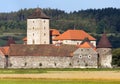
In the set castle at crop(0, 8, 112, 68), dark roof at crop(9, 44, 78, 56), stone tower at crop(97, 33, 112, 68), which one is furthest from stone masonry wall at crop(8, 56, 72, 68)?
stone tower at crop(97, 33, 112, 68)

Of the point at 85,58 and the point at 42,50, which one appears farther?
the point at 42,50

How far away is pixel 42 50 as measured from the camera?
9306 cm

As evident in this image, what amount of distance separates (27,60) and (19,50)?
6.51 feet

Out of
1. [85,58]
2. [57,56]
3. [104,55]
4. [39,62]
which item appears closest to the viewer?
[57,56]

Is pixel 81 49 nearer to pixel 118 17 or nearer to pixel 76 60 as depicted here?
pixel 76 60

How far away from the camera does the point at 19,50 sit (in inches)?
3686

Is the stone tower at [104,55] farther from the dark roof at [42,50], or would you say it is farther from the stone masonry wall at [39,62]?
the stone masonry wall at [39,62]

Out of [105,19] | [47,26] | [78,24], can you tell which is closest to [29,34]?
[47,26]

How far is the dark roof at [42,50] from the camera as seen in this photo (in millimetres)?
92438

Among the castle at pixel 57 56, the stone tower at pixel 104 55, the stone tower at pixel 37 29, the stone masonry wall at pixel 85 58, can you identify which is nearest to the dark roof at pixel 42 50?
the castle at pixel 57 56

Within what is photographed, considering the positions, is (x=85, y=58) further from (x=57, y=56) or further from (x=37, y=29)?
(x=37, y=29)

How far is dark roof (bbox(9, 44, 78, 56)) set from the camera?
9244 cm

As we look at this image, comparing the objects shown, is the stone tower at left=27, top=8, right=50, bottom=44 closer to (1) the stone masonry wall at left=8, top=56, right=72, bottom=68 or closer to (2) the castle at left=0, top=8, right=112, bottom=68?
(2) the castle at left=0, top=8, right=112, bottom=68

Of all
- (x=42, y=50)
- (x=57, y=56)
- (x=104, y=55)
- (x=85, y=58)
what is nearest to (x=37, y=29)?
(x=42, y=50)
